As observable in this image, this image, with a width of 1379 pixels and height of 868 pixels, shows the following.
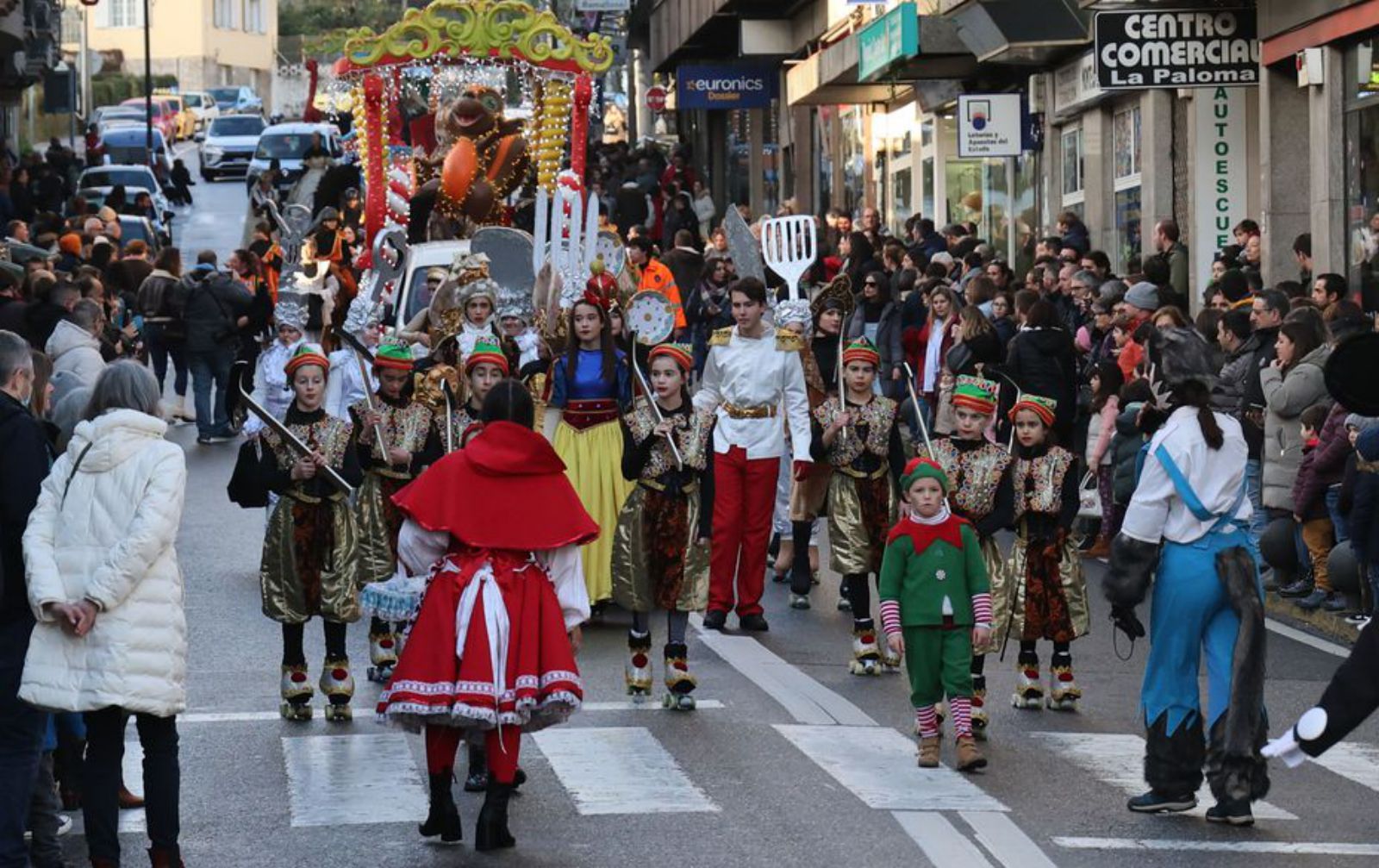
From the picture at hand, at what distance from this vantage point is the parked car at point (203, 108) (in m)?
94.0

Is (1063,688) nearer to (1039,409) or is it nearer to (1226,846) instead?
(1039,409)

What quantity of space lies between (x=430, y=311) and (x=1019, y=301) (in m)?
5.42

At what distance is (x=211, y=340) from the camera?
2580 cm

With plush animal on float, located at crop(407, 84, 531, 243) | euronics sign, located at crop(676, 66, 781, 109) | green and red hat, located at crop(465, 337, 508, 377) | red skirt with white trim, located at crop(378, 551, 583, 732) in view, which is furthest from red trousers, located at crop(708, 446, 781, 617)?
euronics sign, located at crop(676, 66, 781, 109)

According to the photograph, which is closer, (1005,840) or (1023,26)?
(1005,840)

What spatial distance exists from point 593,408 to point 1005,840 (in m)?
4.86

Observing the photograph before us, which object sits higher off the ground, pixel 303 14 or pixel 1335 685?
pixel 303 14

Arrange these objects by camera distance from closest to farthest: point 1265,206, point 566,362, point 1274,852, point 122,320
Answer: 1. point 1274,852
2. point 566,362
3. point 1265,206
4. point 122,320

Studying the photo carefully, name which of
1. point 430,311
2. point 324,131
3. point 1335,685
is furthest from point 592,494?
point 324,131

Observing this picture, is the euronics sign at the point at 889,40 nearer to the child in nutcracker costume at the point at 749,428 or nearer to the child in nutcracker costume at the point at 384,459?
the child in nutcracker costume at the point at 749,428

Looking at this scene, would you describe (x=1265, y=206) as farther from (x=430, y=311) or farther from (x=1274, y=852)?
(x=1274, y=852)

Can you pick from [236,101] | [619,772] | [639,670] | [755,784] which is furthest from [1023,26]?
[236,101]

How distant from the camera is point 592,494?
43.9 feet

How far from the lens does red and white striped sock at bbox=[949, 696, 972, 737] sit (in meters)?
10.2
